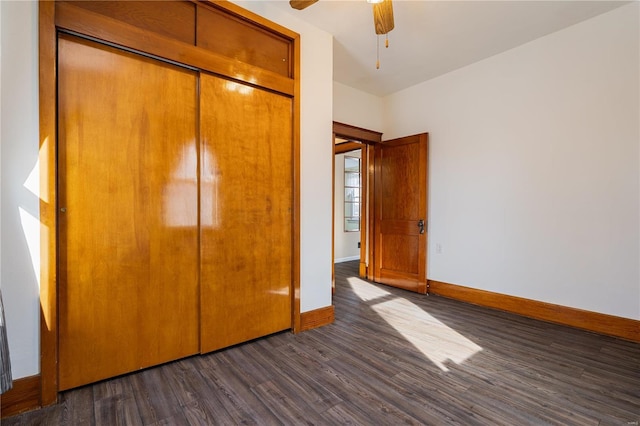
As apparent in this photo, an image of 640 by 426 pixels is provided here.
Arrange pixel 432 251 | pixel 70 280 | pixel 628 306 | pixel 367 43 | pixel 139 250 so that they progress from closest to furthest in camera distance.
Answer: pixel 70 280
pixel 139 250
pixel 628 306
pixel 367 43
pixel 432 251

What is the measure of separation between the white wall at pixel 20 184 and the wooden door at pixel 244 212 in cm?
91

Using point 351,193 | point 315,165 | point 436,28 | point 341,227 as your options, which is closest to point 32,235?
point 315,165

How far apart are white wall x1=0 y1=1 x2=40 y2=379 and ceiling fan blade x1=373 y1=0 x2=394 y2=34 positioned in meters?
2.07

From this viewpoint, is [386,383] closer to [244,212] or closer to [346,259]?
[244,212]

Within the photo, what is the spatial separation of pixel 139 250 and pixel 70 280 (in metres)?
0.39

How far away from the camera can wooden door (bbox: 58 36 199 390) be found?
1.75 m

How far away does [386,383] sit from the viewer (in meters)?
1.88

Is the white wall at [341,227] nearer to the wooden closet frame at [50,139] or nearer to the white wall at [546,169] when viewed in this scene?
the white wall at [546,169]

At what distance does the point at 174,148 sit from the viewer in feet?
6.86

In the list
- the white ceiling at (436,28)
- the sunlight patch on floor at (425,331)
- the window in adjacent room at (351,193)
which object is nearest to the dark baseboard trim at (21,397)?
the sunlight patch on floor at (425,331)

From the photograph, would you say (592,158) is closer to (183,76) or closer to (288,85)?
(288,85)

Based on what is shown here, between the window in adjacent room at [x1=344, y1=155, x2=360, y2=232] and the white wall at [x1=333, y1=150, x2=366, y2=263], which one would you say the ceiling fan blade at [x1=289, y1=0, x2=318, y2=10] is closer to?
the white wall at [x1=333, y1=150, x2=366, y2=263]

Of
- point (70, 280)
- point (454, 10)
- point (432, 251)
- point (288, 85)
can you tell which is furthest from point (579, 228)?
point (70, 280)

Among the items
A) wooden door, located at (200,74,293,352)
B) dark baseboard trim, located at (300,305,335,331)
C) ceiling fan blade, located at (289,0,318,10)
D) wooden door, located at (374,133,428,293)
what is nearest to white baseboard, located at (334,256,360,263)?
wooden door, located at (374,133,428,293)
